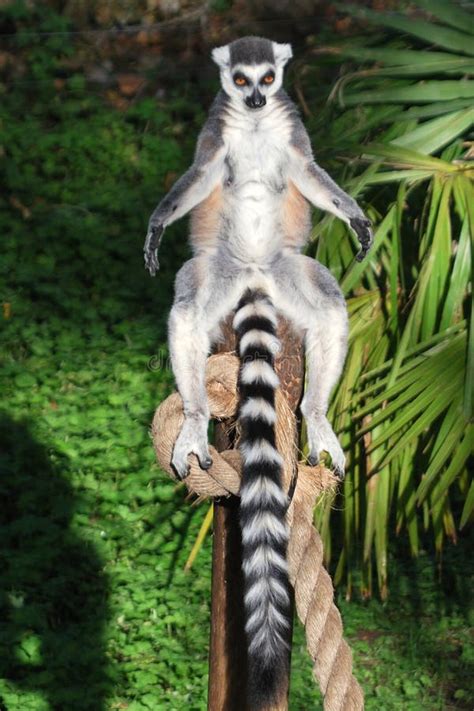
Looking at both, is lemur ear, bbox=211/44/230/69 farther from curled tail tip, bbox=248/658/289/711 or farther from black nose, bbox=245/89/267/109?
curled tail tip, bbox=248/658/289/711

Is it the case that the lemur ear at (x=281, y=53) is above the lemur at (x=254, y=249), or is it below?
above

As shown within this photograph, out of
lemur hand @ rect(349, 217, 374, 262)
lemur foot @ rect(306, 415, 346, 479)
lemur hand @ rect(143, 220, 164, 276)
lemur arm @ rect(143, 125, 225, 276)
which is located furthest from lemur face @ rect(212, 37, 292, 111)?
lemur foot @ rect(306, 415, 346, 479)

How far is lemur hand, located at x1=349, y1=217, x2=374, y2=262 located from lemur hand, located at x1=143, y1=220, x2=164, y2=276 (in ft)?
1.56

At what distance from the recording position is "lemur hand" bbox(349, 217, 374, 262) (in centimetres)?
258

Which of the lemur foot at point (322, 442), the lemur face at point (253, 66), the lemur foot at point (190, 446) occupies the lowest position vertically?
the lemur foot at point (322, 442)

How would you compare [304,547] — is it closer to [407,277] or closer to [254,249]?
[254,249]

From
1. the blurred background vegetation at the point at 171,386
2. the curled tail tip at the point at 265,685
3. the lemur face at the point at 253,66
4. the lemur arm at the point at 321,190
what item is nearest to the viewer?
the curled tail tip at the point at 265,685

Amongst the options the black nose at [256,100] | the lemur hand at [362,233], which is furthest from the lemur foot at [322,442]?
the black nose at [256,100]

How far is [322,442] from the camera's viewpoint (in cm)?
268

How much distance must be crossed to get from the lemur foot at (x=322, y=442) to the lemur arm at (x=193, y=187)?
596 mm

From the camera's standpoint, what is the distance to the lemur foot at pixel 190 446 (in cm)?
244

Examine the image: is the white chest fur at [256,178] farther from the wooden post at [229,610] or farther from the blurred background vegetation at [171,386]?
the blurred background vegetation at [171,386]

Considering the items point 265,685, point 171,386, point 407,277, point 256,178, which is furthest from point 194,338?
point 171,386

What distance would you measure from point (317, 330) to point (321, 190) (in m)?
0.35
